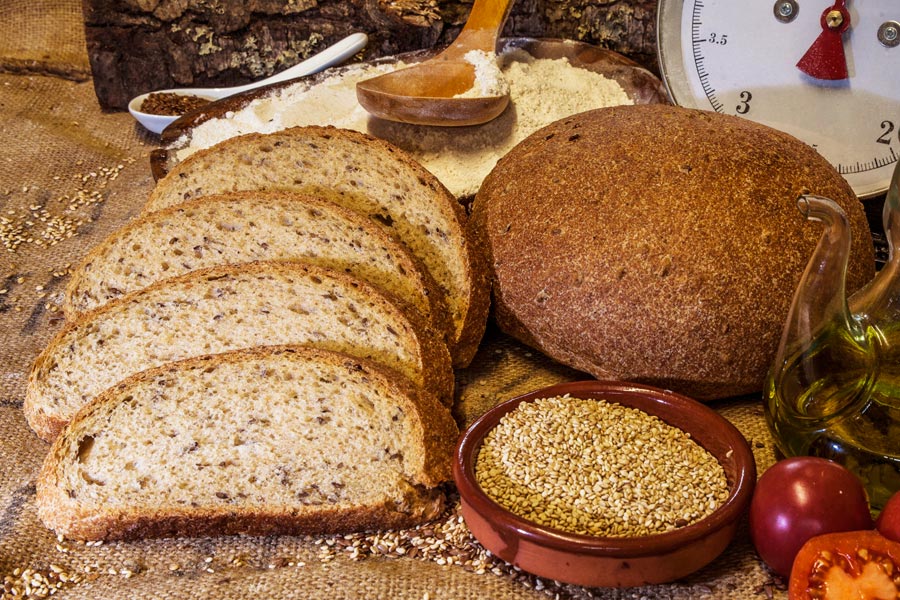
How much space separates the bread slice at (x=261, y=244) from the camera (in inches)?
82.4

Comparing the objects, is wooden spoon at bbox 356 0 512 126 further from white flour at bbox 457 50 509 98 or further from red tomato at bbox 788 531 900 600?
red tomato at bbox 788 531 900 600

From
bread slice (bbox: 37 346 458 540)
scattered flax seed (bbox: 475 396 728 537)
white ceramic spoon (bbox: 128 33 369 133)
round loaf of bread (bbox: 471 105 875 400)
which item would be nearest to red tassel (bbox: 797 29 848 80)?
round loaf of bread (bbox: 471 105 875 400)

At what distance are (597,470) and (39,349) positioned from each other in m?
1.58

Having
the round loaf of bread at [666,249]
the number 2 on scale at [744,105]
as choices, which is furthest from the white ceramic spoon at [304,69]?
the number 2 on scale at [744,105]

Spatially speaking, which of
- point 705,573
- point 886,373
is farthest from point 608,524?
point 886,373

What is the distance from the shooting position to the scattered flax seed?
1.65 meters

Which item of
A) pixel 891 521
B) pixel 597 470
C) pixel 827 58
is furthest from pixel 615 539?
pixel 827 58

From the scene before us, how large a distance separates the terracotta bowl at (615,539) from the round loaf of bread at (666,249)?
0.26 meters

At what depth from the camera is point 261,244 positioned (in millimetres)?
2131

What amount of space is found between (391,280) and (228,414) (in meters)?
0.49

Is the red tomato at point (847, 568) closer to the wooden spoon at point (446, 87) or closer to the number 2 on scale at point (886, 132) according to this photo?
the number 2 on scale at point (886, 132)

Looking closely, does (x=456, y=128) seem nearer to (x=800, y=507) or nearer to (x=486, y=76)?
(x=486, y=76)

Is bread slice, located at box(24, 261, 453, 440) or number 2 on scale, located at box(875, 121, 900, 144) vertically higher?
number 2 on scale, located at box(875, 121, 900, 144)

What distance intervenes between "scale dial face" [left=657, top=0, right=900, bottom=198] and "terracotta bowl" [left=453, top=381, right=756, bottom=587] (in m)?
1.07
